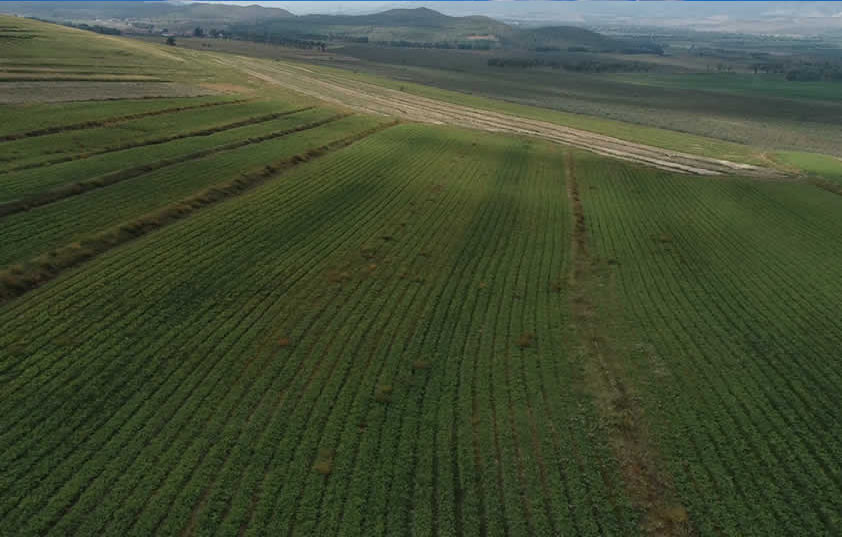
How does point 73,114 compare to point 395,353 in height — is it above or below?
above

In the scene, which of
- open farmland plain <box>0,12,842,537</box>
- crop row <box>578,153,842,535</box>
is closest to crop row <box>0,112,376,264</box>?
open farmland plain <box>0,12,842,537</box>

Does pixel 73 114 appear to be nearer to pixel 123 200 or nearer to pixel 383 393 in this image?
pixel 123 200

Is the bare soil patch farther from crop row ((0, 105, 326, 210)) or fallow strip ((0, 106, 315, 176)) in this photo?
crop row ((0, 105, 326, 210))

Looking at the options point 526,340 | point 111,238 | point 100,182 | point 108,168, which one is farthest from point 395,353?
point 108,168

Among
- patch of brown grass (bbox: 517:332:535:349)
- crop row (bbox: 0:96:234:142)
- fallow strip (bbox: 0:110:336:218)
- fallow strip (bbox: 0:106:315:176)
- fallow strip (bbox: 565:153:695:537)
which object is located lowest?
fallow strip (bbox: 565:153:695:537)

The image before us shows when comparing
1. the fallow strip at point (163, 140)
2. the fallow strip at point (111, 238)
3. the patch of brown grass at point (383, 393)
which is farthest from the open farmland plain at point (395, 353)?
the fallow strip at point (163, 140)

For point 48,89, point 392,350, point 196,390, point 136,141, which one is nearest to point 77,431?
point 196,390
